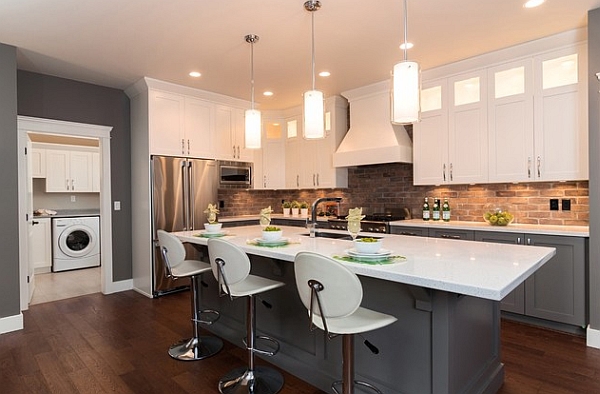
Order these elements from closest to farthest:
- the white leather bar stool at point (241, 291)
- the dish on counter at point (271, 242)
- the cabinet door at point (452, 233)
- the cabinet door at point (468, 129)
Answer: the white leather bar stool at point (241, 291) → the dish on counter at point (271, 242) → the cabinet door at point (452, 233) → the cabinet door at point (468, 129)

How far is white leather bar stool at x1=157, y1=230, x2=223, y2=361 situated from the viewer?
2686 millimetres

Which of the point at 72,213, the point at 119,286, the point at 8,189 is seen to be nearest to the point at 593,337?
the point at 119,286

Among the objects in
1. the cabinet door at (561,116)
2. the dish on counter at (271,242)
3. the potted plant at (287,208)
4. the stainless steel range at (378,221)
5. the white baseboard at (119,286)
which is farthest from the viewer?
the potted plant at (287,208)

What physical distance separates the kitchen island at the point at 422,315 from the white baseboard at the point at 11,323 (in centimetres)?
255

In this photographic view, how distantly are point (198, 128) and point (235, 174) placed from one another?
0.87 metres

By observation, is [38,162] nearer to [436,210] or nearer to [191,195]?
[191,195]

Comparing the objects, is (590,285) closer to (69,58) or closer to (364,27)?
(364,27)

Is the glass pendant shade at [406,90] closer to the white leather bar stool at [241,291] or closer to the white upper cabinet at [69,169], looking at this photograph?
the white leather bar stool at [241,291]

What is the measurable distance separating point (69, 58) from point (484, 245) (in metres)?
4.21

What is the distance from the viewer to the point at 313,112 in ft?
8.31

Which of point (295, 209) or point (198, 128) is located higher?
point (198, 128)

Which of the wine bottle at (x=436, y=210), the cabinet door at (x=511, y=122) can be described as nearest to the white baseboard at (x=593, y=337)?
the cabinet door at (x=511, y=122)

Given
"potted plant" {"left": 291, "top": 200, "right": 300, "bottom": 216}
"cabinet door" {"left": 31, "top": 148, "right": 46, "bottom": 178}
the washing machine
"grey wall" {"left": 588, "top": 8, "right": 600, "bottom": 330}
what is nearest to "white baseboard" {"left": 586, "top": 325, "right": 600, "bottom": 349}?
"grey wall" {"left": 588, "top": 8, "right": 600, "bottom": 330}

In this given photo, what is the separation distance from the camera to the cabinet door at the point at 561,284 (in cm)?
299
